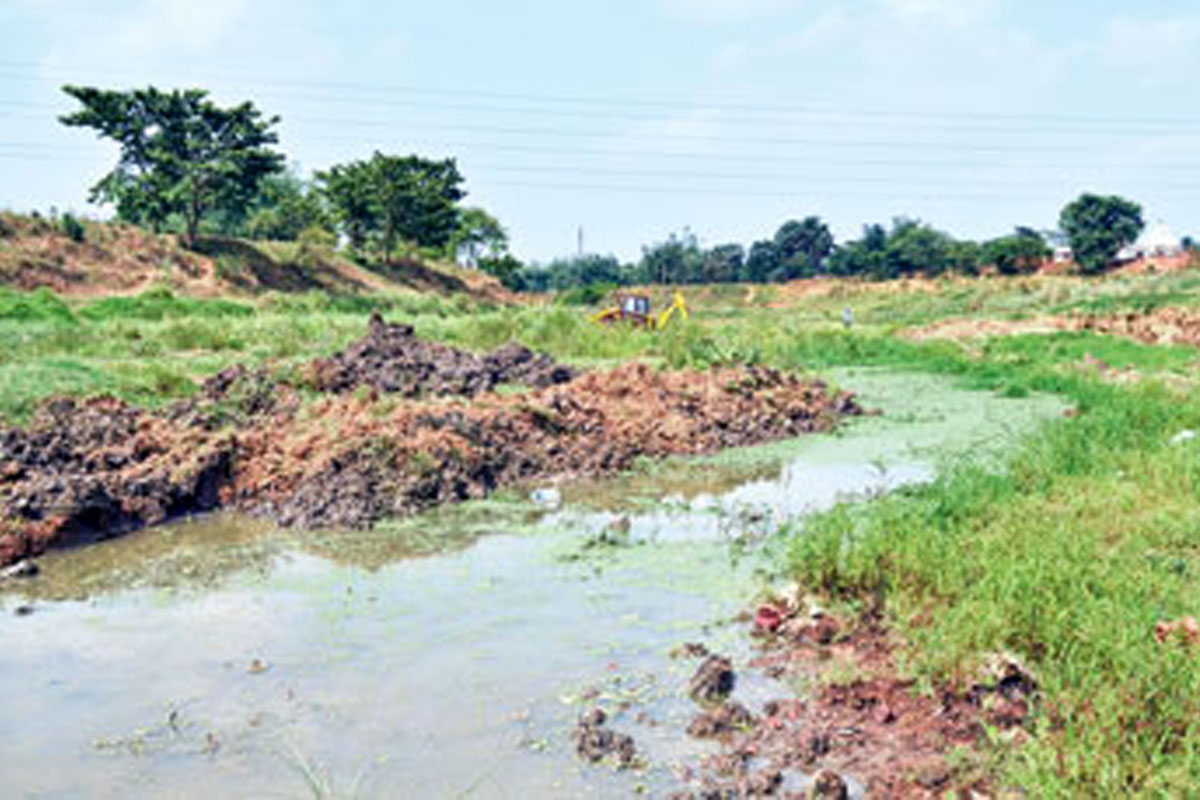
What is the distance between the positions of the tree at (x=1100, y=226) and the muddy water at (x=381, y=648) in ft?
192

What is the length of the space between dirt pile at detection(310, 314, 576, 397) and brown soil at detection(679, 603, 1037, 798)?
8.94 meters

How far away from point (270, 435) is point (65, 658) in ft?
15.7

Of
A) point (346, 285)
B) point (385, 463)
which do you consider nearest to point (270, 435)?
point (385, 463)

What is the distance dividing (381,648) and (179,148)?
141ft

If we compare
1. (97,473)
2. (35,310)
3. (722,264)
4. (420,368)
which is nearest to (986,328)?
(420,368)

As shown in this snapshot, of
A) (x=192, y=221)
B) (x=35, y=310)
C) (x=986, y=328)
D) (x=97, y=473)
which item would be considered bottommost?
(x=97, y=473)

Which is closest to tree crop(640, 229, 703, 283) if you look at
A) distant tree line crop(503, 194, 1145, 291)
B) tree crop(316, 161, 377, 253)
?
distant tree line crop(503, 194, 1145, 291)

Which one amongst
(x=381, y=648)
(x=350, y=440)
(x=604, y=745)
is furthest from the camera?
(x=350, y=440)

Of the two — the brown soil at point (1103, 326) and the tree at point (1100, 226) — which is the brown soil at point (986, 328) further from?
the tree at point (1100, 226)

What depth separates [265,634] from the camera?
21.3 feet

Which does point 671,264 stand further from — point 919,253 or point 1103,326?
point 1103,326

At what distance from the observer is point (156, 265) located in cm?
4156

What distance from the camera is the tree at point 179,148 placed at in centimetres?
4309

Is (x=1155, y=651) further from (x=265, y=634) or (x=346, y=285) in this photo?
(x=346, y=285)
